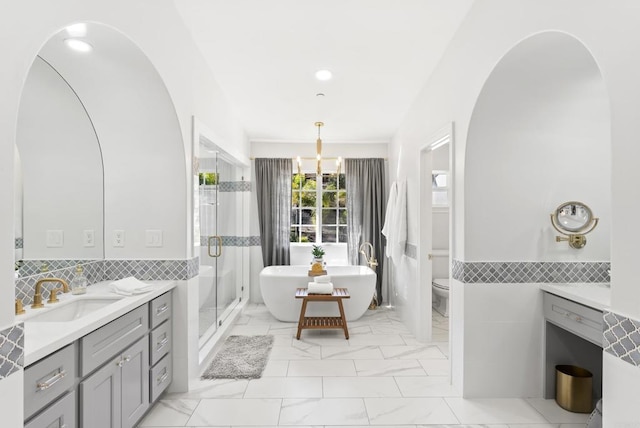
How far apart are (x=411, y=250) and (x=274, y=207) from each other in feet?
7.58

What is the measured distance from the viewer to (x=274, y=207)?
17.7 feet

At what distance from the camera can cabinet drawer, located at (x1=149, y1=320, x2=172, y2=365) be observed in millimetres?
2211

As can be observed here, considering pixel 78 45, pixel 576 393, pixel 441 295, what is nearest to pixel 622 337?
pixel 576 393

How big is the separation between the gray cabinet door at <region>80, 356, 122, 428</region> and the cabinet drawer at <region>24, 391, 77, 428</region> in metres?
0.06

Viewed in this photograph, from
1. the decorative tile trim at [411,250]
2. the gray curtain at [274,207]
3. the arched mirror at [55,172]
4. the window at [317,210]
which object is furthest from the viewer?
the window at [317,210]

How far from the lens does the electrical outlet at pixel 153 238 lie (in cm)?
249

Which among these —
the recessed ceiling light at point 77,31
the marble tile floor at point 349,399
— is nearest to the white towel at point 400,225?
the marble tile floor at point 349,399

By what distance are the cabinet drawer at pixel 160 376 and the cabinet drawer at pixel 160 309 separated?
0.28 metres

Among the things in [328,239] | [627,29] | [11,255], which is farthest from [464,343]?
[328,239]

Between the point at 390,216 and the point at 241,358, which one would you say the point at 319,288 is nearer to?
the point at 241,358

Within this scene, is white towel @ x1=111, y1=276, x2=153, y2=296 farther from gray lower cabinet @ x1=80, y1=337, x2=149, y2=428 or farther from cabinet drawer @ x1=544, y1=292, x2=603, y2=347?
cabinet drawer @ x1=544, y1=292, x2=603, y2=347

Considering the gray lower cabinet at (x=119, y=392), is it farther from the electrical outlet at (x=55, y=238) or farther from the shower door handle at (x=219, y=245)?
the shower door handle at (x=219, y=245)

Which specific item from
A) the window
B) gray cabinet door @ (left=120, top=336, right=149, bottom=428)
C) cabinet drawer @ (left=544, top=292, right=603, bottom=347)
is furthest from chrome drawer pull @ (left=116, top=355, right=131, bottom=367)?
the window

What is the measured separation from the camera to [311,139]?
5.44 metres
